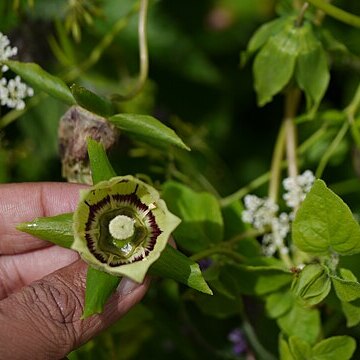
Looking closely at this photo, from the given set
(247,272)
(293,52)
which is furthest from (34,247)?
(293,52)

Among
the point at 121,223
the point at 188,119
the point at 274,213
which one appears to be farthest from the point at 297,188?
the point at 188,119

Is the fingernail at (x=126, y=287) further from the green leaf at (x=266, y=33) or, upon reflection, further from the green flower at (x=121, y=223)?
the green leaf at (x=266, y=33)

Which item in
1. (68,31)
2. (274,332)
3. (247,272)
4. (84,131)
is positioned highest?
(68,31)

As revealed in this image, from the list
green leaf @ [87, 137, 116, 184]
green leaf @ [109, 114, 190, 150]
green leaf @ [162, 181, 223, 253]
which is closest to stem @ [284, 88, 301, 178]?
green leaf @ [162, 181, 223, 253]

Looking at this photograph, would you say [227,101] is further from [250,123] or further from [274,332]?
[274,332]

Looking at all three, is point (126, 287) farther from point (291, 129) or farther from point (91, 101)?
point (291, 129)
